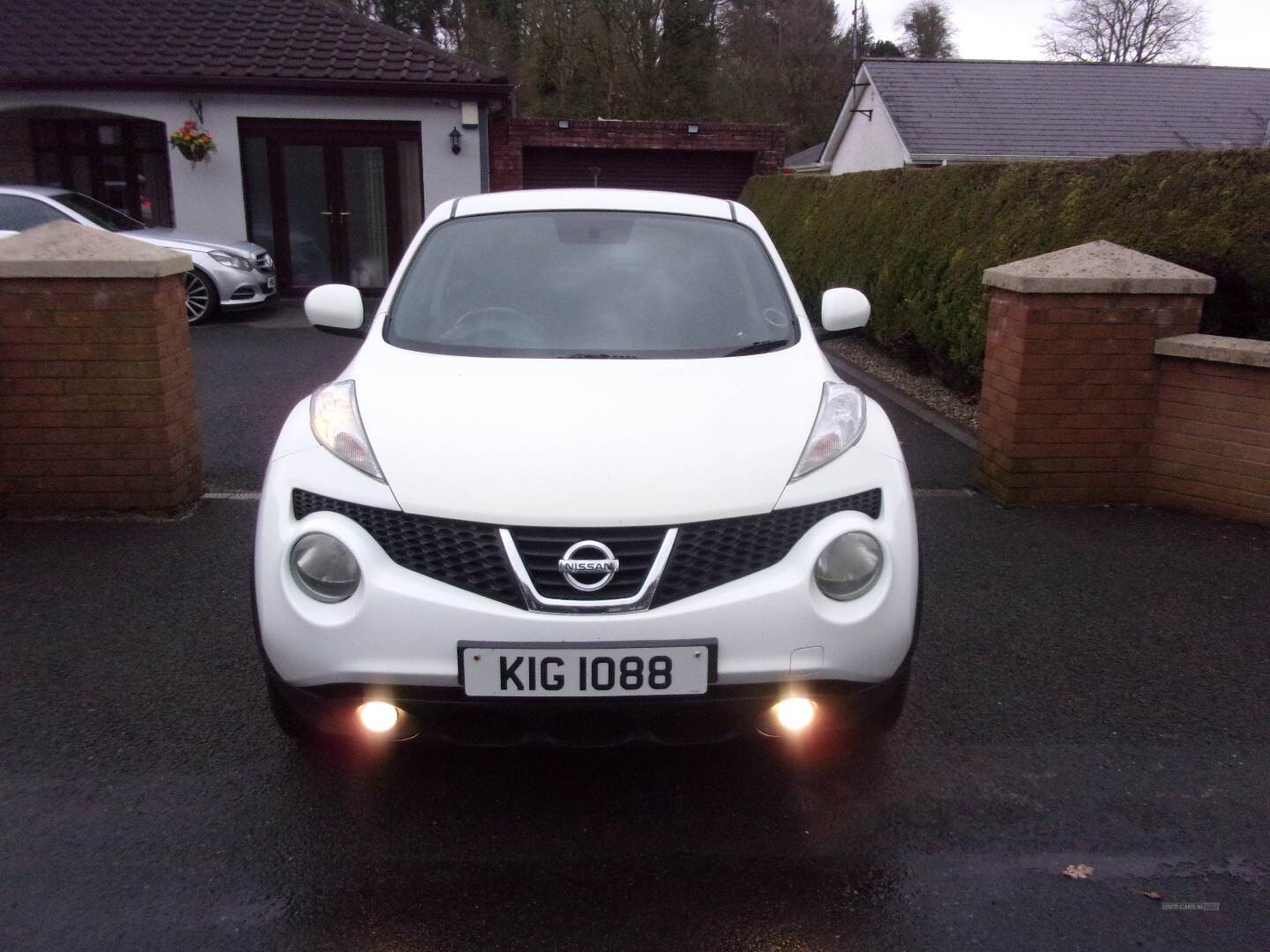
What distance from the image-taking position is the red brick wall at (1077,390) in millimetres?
5258

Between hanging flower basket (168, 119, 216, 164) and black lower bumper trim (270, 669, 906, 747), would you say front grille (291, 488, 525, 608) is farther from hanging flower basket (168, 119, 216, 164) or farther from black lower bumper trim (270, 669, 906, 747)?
hanging flower basket (168, 119, 216, 164)

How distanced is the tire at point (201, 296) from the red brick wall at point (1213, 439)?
10.7 m

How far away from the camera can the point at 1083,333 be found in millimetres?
5277

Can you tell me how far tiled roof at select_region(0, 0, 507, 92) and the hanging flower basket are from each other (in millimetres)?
568

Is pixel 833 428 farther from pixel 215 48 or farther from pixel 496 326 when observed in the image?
pixel 215 48

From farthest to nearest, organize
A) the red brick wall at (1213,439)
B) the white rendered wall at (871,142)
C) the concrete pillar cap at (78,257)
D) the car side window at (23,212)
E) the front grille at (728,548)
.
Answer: the white rendered wall at (871,142), the car side window at (23,212), the red brick wall at (1213,439), the concrete pillar cap at (78,257), the front grille at (728,548)

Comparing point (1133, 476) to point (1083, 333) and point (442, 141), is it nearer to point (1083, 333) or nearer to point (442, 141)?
point (1083, 333)

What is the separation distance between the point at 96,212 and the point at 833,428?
40.5 feet

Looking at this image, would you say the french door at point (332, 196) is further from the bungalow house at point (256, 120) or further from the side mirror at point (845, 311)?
the side mirror at point (845, 311)

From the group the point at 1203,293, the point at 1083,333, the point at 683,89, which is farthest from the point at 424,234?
the point at 683,89

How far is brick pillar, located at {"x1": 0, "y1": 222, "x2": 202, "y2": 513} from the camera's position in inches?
193

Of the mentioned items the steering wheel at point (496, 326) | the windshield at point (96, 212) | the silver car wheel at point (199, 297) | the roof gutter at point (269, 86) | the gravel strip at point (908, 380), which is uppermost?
the roof gutter at point (269, 86)

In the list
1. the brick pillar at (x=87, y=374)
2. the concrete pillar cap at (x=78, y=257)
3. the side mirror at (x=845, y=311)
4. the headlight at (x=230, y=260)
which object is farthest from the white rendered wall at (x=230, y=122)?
the side mirror at (x=845, y=311)

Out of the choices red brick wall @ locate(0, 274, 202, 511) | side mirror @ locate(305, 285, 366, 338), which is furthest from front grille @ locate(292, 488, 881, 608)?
red brick wall @ locate(0, 274, 202, 511)
